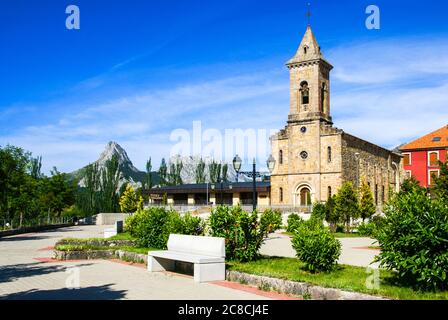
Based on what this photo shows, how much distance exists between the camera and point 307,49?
50531 mm

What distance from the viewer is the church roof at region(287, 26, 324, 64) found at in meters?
49.8

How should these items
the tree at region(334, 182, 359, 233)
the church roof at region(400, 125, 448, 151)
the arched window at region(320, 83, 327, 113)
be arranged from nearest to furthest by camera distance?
the tree at region(334, 182, 359, 233), the arched window at region(320, 83, 327, 113), the church roof at region(400, 125, 448, 151)

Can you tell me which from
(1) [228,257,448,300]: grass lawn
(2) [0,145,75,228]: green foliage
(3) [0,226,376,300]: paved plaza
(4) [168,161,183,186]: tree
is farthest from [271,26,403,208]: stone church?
A: (1) [228,257,448,300]: grass lawn

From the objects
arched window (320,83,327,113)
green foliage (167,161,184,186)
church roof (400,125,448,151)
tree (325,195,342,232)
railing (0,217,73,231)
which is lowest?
railing (0,217,73,231)

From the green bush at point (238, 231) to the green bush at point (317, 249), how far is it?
2103 millimetres

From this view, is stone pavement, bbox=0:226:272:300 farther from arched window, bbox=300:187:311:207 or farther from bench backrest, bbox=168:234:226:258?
arched window, bbox=300:187:311:207

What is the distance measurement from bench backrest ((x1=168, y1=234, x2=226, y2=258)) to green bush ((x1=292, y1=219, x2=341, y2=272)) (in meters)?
1.75

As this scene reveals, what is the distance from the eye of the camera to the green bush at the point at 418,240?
769 cm

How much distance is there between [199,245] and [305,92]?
40549mm

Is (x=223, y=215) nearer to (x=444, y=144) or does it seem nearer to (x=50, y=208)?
(x=50, y=208)

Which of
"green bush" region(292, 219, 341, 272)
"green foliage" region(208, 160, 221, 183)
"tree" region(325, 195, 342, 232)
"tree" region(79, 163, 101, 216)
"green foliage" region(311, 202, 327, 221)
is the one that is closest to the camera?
"green bush" region(292, 219, 341, 272)

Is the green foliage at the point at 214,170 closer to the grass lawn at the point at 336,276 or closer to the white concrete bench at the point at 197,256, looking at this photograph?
the grass lawn at the point at 336,276

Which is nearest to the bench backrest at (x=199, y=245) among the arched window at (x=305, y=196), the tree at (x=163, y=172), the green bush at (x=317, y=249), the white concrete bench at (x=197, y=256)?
the white concrete bench at (x=197, y=256)
